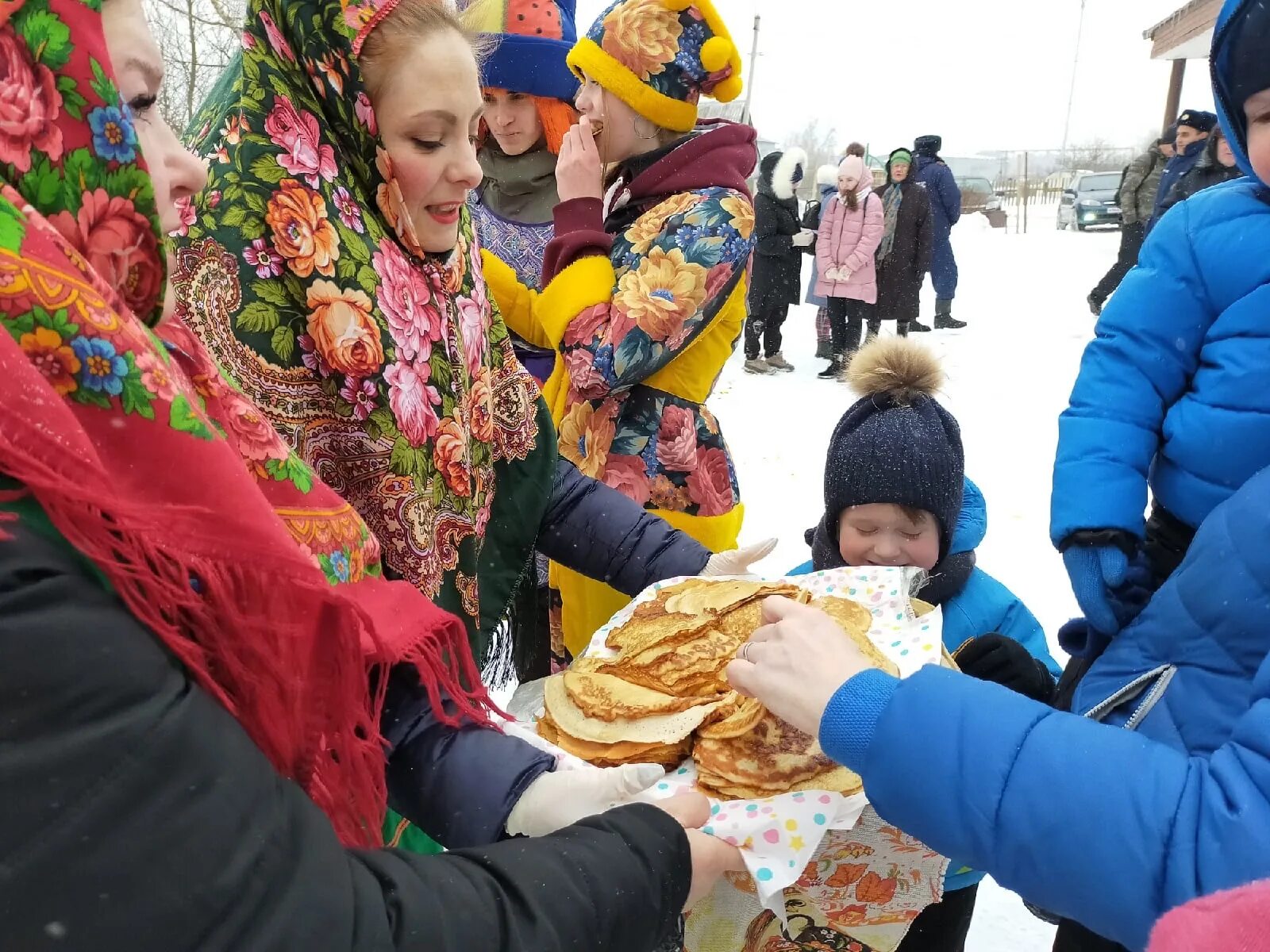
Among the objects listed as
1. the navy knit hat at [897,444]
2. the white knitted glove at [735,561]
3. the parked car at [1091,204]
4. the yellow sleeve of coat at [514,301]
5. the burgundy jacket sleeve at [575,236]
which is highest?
the parked car at [1091,204]

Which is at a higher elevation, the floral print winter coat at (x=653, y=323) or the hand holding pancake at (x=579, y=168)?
the hand holding pancake at (x=579, y=168)

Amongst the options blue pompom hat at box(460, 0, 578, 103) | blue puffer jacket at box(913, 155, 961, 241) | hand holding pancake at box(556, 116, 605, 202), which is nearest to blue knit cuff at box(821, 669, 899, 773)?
hand holding pancake at box(556, 116, 605, 202)

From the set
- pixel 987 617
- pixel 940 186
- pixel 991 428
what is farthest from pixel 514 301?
pixel 940 186

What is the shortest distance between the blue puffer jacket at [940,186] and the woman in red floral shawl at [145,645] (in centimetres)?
955

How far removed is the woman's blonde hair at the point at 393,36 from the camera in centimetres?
122

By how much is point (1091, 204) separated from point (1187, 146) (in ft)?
51.7

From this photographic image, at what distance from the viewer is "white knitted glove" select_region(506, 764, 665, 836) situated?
968 mm

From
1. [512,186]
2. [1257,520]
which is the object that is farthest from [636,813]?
[512,186]

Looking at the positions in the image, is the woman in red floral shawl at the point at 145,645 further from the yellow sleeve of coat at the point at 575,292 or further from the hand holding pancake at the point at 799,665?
the yellow sleeve of coat at the point at 575,292

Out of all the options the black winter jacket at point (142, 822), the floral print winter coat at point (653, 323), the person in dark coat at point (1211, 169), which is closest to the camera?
the black winter jacket at point (142, 822)

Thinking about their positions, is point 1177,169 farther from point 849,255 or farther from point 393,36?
point 393,36

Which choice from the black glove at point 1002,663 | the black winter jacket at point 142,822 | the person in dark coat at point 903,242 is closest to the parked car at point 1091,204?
the person in dark coat at point 903,242

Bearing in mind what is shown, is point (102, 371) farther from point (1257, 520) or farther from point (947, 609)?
point (947, 609)

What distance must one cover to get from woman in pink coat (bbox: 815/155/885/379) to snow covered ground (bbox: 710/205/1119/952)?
532mm
